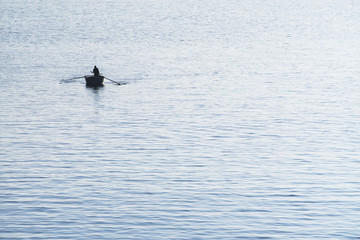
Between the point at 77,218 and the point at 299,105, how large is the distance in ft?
118

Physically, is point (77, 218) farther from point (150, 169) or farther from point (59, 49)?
point (59, 49)

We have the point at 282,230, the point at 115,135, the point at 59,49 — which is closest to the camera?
the point at 282,230

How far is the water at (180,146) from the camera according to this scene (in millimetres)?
34656

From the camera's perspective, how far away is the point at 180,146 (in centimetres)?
4916

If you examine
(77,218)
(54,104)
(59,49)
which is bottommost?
(77,218)

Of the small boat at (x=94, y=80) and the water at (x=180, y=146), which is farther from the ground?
the small boat at (x=94, y=80)

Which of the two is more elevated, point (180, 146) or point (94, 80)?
point (94, 80)

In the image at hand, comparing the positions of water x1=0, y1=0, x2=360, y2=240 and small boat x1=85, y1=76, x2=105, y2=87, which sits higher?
small boat x1=85, y1=76, x2=105, y2=87

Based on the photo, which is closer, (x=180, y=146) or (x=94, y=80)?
(x=180, y=146)

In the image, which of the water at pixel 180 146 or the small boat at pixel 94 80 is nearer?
the water at pixel 180 146

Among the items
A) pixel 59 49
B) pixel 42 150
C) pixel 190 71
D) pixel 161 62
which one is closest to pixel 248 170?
pixel 42 150

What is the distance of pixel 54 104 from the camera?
6544cm

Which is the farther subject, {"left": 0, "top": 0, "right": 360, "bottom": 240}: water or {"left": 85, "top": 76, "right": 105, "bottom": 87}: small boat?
{"left": 85, "top": 76, "right": 105, "bottom": 87}: small boat

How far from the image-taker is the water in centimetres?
3466
